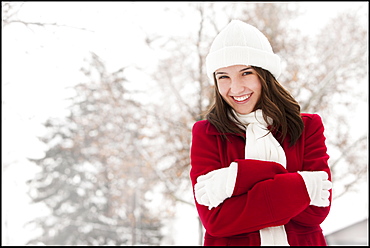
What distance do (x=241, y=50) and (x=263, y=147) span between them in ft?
1.06

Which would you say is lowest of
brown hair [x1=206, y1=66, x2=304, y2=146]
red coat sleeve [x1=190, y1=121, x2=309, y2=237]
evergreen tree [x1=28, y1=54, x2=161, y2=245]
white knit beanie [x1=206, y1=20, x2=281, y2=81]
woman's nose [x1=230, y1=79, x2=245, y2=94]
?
red coat sleeve [x1=190, y1=121, x2=309, y2=237]

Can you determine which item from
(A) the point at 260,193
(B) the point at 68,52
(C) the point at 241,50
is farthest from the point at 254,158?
(B) the point at 68,52

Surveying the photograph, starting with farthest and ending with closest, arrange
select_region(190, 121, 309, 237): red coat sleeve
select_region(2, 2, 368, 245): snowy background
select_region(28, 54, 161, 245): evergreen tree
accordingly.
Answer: select_region(28, 54, 161, 245): evergreen tree < select_region(2, 2, 368, 245): snowy background < select_region(190, 121, 309, 237): red coat sleeve

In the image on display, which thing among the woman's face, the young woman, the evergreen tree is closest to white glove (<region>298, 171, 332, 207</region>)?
the young woman

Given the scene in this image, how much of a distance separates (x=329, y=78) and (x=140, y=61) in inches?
89.4

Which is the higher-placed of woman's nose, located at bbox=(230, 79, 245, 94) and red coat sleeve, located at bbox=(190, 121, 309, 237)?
woman's nose, located at bbox=(230, 79, 245, 94)

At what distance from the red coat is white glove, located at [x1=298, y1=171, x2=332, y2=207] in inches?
0.7

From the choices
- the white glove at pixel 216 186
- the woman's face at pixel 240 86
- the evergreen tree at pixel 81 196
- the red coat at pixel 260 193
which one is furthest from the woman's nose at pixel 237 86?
the evergreen tree at pixel 81 196

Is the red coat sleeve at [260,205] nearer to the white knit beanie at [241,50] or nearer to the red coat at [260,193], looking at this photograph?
the red coat at [260,193]

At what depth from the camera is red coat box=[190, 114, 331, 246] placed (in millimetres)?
1130

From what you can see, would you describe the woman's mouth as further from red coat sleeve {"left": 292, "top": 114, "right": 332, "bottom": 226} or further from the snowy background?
the snowy background

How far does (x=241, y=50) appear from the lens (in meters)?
1.31

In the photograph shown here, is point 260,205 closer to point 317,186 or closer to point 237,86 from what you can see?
point 317,186

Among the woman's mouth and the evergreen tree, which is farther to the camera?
A: the evergreen tree
